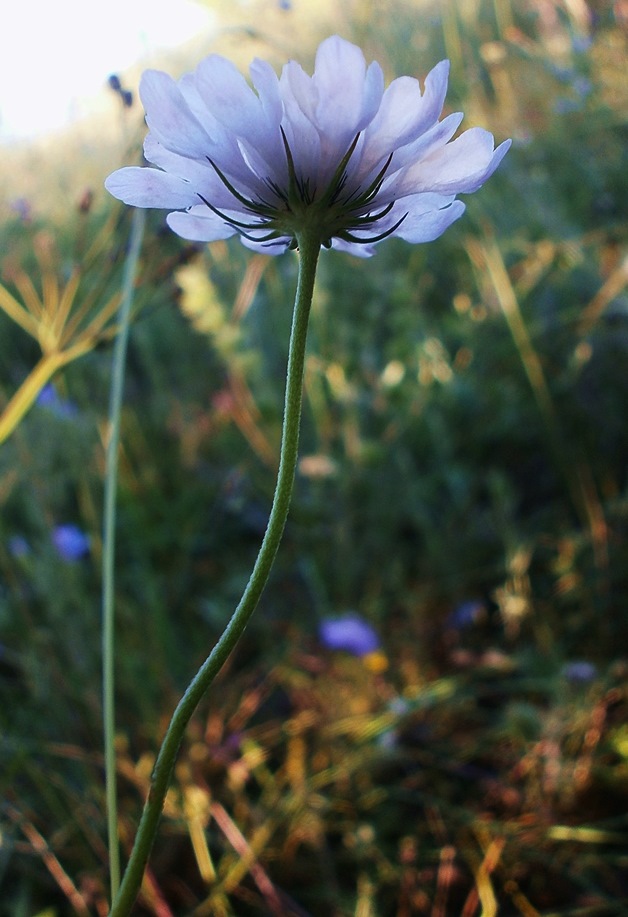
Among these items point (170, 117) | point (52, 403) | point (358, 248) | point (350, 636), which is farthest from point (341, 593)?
point (170, 117)

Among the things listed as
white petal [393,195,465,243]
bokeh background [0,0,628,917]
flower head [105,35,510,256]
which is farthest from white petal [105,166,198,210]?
bokeh background [0,0,628,917]

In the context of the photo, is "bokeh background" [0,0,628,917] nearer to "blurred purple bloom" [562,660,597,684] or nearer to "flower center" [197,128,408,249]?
"blurred purple bloom" [562,660,597,684]

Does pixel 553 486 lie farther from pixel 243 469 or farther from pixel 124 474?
pixel 124 474

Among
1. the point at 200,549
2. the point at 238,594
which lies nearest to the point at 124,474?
the point at 200,549

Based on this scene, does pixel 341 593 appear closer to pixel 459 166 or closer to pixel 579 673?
pixel 579 673

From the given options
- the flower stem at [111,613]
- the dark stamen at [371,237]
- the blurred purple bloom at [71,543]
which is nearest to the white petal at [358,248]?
the dark stamen at [371,237]

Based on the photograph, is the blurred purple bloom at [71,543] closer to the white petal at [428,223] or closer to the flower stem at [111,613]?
the flower stem at [111,613]
